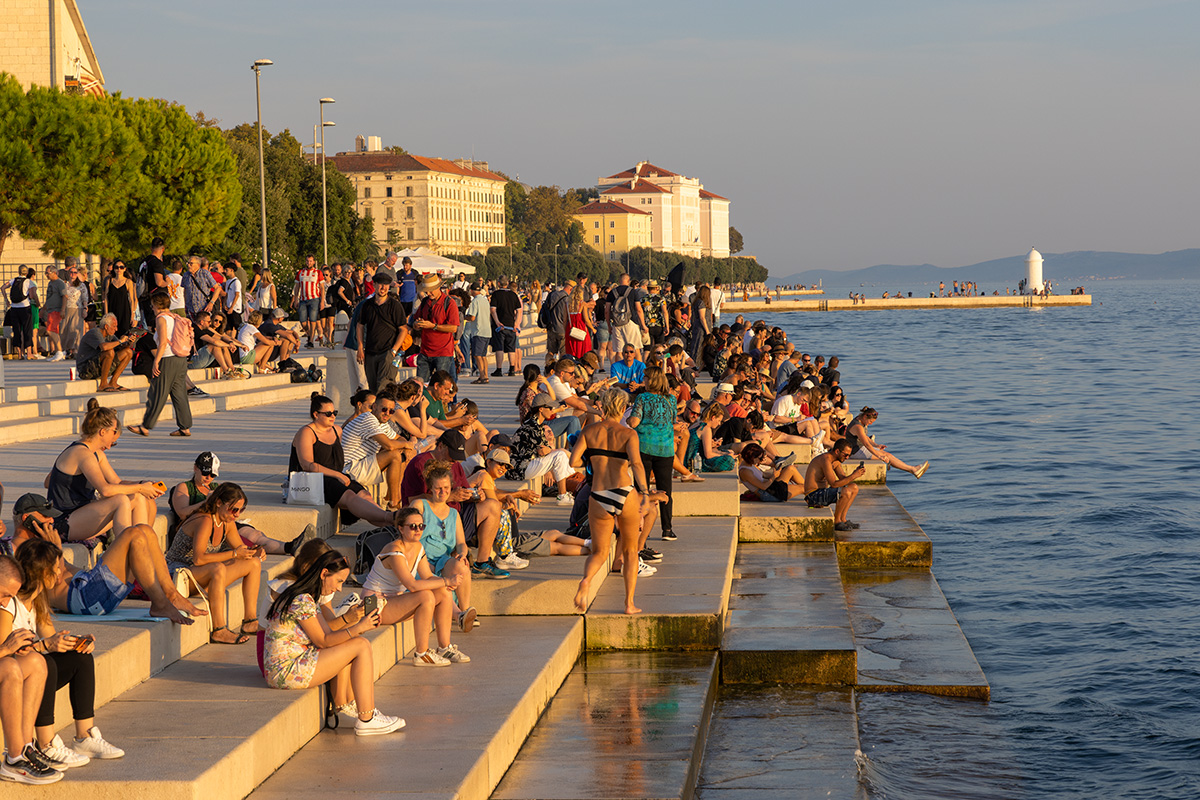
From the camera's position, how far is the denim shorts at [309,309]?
25641 mm

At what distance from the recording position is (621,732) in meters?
6.70

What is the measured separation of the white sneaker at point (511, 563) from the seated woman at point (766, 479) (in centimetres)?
520

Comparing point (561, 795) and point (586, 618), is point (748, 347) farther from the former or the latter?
point (561, 795)

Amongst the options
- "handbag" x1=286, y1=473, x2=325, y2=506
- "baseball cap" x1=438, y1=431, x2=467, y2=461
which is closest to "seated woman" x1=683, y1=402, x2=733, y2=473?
"baseball cap" x1=438, y1=431, x2=467, y2=461

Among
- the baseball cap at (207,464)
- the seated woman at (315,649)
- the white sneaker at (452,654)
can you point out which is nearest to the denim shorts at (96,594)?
the seated woman at (315,649)

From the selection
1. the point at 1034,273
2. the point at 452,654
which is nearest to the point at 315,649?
the point at 452,654

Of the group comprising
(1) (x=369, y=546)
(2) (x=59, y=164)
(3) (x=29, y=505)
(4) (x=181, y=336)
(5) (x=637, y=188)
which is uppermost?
(5) (x=637, y=188)

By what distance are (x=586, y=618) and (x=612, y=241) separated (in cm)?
17096

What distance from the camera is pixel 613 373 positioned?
56.0 feet

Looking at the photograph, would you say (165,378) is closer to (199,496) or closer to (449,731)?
(199,496)

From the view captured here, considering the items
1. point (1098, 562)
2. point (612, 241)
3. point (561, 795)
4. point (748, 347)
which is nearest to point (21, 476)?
point (561, 795)

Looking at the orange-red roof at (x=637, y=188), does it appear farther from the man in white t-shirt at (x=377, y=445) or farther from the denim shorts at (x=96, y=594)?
the denim shorts at (x=96, y=594)

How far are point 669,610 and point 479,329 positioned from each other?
12.2m

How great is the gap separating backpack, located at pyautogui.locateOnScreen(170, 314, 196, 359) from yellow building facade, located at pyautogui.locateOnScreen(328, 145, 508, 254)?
126 meters
